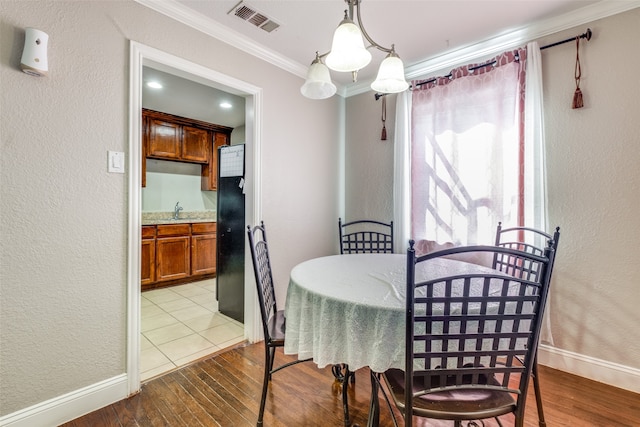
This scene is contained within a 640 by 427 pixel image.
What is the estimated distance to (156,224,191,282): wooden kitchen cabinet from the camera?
3889 millimetres

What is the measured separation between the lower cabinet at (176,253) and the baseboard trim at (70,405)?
2.34m

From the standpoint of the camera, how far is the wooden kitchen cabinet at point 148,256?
375 centimetres

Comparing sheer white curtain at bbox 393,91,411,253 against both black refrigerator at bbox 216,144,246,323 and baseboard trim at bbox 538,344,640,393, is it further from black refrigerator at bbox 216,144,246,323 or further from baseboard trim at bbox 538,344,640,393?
black refrigerator at bbox 216,144,246,323

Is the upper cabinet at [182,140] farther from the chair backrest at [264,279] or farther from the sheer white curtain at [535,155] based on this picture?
the sheer white curtain at [535,155]

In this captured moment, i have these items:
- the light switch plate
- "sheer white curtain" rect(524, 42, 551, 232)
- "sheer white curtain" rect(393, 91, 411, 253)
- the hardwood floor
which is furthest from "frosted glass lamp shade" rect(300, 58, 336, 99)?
the hardwood floor

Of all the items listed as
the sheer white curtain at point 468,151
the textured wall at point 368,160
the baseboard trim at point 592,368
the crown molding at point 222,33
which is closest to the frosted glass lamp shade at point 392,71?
the sheer white curtain at point 468,151

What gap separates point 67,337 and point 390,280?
170cm

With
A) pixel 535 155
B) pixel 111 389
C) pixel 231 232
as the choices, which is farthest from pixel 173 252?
pixel 535 155

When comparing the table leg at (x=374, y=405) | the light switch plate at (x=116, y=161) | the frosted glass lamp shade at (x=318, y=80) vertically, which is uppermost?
the frosted glass lamp shade at (x=318, y=80)

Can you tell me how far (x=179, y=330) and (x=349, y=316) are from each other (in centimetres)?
213

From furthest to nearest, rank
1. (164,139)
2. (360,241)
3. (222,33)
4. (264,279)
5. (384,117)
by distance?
1. (164,139)
2. (384,117)
3. (360,241)
4. (222,33)
5. (264,279)

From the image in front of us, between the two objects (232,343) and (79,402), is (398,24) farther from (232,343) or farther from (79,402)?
(79,402)

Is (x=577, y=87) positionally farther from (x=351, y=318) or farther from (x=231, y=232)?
(x=231, y=232)

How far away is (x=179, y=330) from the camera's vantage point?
104 inches
